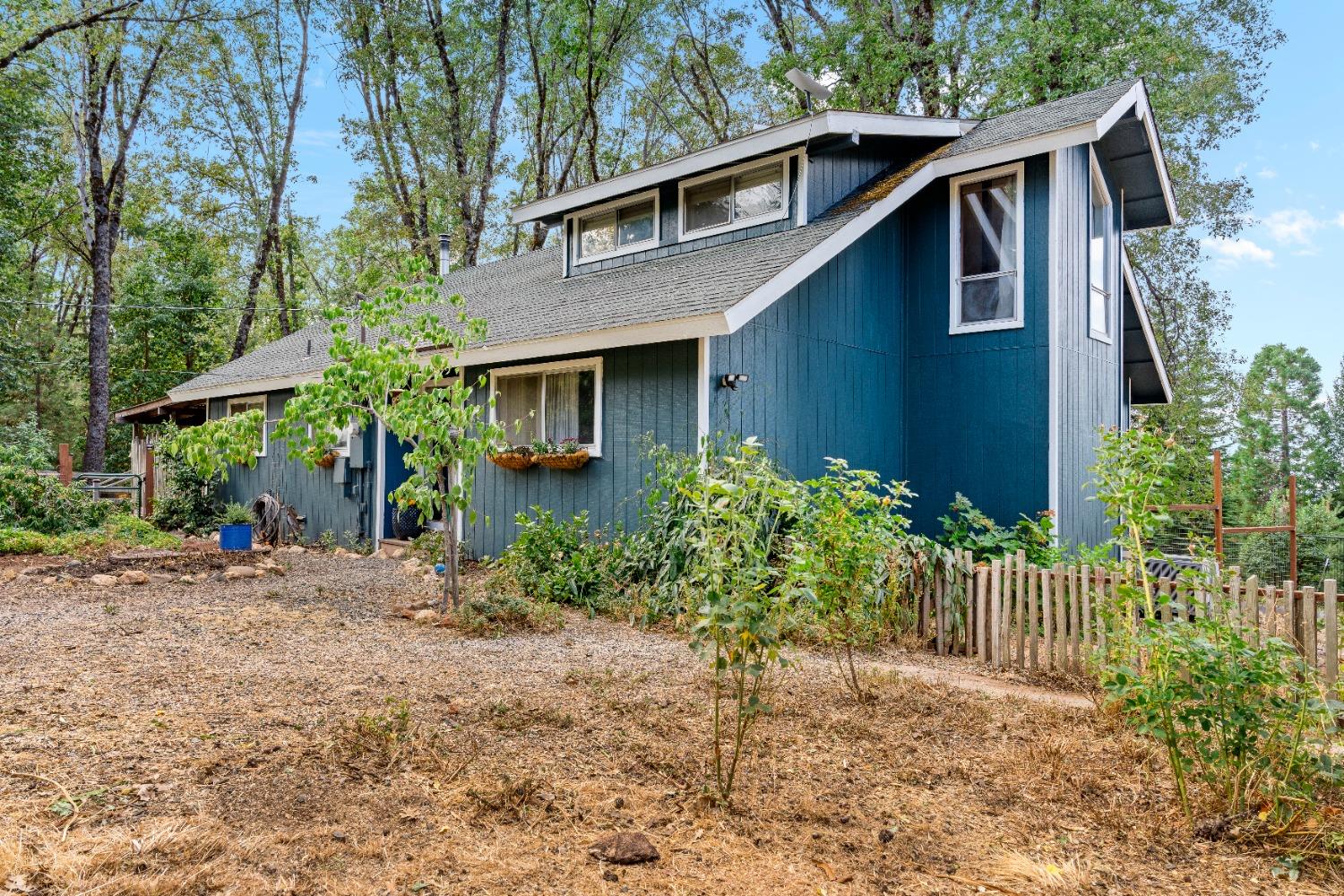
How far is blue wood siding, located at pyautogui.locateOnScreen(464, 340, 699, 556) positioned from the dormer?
253 centimetres

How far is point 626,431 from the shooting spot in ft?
27.0

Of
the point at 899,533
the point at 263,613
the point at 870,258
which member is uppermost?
the point at 870,258

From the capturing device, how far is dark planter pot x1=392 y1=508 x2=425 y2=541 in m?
10.6

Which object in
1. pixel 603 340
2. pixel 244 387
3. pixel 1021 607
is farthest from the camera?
pixel 244 387

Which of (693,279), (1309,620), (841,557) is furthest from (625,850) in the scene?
(693,279)

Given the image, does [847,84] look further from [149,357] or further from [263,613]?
[149,357]

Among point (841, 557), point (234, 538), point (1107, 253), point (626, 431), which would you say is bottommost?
point (234, 538)

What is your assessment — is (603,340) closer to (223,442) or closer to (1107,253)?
(223,442)

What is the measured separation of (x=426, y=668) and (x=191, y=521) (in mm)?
10778

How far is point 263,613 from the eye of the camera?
636cm

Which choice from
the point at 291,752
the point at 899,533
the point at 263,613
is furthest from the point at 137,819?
the point at 899,533

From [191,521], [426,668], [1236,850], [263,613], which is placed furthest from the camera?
[191,521]

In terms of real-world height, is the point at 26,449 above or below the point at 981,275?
below

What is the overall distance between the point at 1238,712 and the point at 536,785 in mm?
2516
